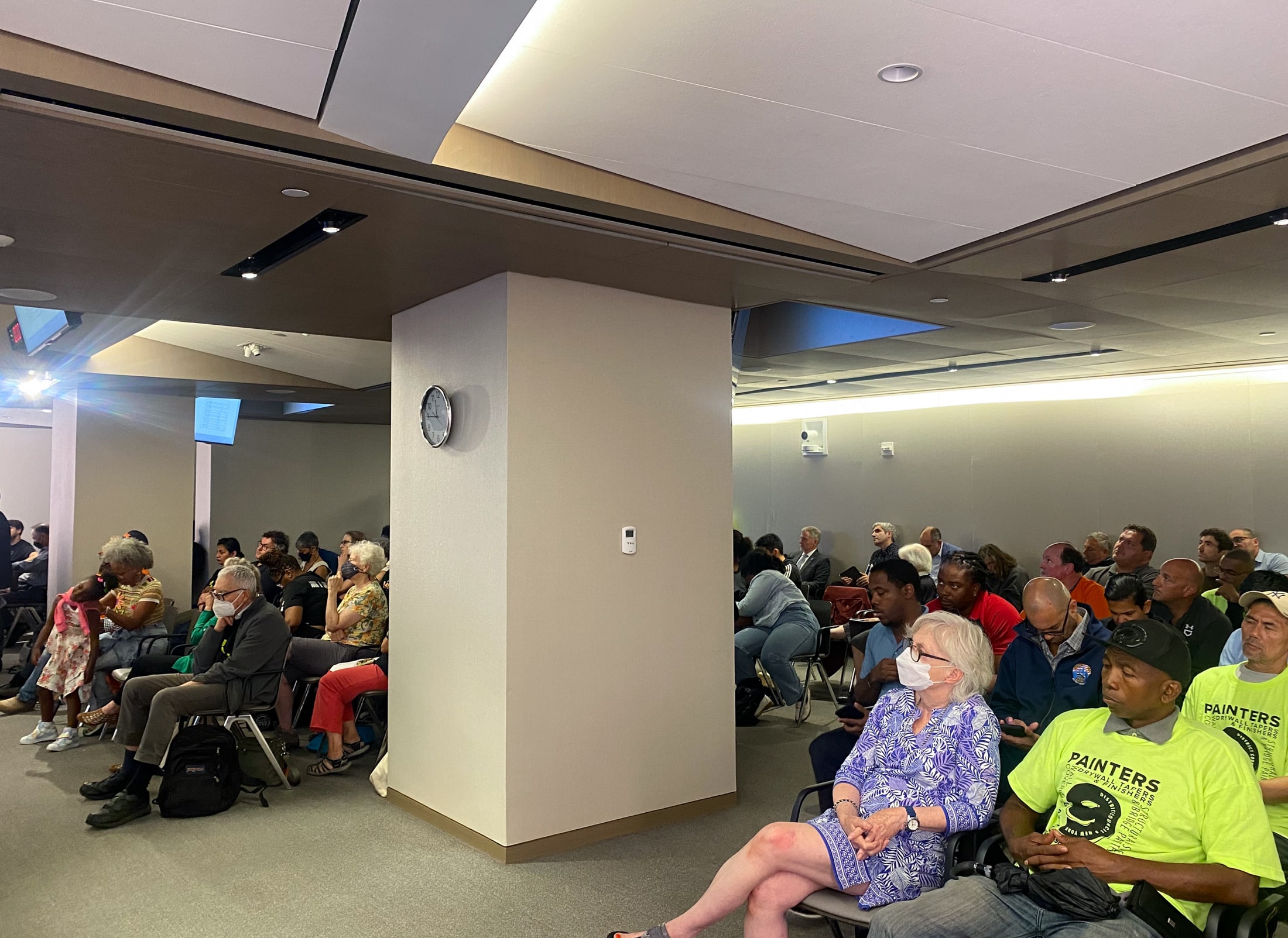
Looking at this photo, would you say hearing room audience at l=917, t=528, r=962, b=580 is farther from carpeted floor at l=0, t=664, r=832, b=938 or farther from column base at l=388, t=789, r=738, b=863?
column base at l=388, t=789, r=738, b=863

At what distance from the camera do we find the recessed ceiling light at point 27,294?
5.18 metres

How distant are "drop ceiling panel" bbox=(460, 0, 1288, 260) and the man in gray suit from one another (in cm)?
724

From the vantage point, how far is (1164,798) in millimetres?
2465

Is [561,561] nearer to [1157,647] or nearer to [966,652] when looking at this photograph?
[966,652]

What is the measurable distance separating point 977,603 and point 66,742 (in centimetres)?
600

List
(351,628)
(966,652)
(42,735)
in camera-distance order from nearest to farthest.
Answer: (966,652), (351,628), (42,735)

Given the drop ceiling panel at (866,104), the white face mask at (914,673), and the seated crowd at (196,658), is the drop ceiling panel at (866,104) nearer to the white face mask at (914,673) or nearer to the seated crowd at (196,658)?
the white face mask at (914,673)

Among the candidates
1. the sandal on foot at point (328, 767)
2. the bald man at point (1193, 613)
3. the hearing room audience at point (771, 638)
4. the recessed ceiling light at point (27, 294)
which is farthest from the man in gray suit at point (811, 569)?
the recessed ceiling light at point (27, 294)

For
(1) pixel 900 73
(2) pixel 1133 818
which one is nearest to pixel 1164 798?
(2) pixel 1133 818

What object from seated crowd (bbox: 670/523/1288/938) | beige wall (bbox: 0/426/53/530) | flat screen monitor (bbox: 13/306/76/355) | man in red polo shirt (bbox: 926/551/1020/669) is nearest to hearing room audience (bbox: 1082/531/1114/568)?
man in red polo shirt (bbox: 926/551/1020/669)

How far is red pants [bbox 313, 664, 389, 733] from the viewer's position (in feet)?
19.4

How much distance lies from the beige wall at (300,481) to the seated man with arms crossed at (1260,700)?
13.4 m

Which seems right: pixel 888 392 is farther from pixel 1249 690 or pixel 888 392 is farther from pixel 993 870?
pixel 993 870

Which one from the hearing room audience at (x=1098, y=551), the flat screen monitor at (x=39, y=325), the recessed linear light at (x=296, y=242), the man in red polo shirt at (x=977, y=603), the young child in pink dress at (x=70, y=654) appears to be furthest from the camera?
the hearing room audience at (x=1098, y=551)
